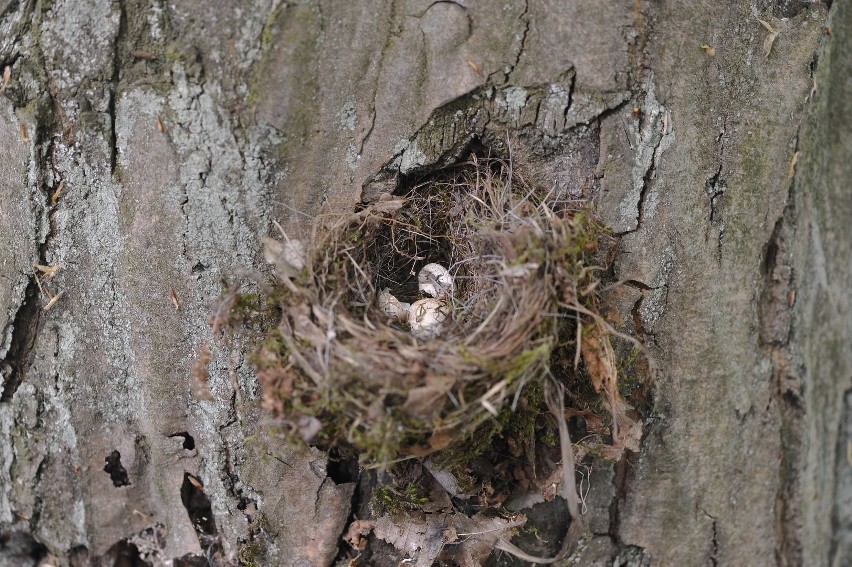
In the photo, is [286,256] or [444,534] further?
[444,534]

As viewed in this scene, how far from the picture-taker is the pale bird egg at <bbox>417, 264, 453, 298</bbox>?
6.28 feet

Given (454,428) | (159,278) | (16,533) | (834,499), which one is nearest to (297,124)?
(159,278)

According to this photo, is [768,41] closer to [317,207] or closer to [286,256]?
[317,207]

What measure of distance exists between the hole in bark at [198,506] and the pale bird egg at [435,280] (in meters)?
0.85

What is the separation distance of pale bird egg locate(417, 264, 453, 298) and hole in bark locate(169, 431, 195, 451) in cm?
78

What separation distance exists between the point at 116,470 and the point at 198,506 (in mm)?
256

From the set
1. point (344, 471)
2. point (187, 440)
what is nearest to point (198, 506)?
point (187, 440)

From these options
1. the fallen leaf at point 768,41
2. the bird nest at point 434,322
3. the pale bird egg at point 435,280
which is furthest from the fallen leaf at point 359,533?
the fallen leaf at point 768,41

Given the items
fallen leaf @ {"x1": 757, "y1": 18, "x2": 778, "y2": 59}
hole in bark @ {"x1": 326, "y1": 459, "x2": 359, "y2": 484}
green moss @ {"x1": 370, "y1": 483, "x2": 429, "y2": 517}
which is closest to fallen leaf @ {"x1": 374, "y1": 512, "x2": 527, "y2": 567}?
green moss @ {"x1": 370, "y1": 483, "x2": 429, "y2": 517}

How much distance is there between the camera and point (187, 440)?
6.03 ft

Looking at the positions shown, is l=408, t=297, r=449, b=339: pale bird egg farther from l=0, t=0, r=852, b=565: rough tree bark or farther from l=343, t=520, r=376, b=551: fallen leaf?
l=343, t=520, r=376, b=551: fallen leaf

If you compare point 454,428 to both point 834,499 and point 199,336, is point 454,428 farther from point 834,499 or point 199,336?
point 834,499

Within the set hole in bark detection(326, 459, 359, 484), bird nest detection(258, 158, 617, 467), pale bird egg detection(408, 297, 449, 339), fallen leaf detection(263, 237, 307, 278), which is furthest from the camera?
hole in bark detection(326, 459, 359, 484)

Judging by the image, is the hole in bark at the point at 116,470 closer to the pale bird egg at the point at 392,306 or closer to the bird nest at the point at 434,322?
the bird nest at the point at 434,322
